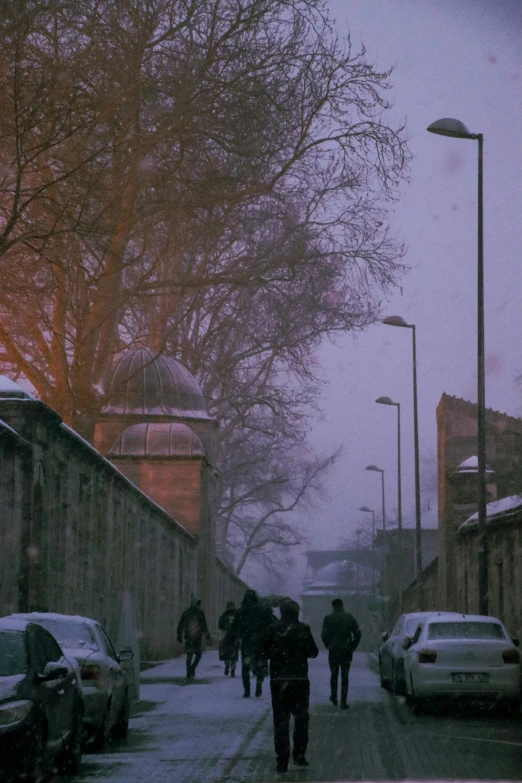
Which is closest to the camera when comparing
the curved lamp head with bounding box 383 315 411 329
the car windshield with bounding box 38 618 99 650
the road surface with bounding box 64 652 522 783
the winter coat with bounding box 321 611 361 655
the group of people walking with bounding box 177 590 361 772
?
the road surface with bounding box 64 652 522 783

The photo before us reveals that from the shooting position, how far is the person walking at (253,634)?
21672 millimetres

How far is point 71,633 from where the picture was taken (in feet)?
45.8

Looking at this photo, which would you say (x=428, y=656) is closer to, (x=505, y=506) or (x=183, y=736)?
(x=183, y=736)

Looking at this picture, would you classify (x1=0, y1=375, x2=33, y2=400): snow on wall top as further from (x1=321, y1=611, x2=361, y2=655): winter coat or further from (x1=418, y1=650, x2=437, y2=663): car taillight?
(x1=418, y1=650, x2=437, y2=663): car taillight

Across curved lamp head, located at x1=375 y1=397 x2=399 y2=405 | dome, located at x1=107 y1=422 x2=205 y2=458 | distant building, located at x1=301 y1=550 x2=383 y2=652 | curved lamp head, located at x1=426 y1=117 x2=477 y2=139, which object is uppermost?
curved lamp head, located at x1=426 y1=117 x2=477 y2=139

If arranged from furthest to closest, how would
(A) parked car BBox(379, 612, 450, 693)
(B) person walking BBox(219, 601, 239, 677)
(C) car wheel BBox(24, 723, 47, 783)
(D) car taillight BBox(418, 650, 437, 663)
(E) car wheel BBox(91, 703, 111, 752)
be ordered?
(B) person walking BBox(219, 601, 239, 677), (A) parked car BBox(379, 612, 450, 693), (D) car taillight BBox(418, 650, 437, 663), (E) car wheel BBox(91, 703, 111, 752), (C) car wheel BBox(24, 723, 47, 783)

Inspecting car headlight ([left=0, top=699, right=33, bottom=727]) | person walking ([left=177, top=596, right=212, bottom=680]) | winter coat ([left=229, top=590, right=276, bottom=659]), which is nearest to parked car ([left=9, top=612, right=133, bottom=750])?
car headlight ([left=0, top=699, right=33, bottom=727])

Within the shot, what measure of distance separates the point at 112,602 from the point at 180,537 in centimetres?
1565

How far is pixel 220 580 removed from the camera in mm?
58719

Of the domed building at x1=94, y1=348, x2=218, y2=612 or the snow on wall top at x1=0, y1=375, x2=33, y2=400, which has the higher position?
the domed building at x1=94, y1=348, x2=218, y2=612

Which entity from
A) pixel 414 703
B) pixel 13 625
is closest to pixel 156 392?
pixel 414 703

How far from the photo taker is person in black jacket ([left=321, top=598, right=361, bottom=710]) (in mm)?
19922

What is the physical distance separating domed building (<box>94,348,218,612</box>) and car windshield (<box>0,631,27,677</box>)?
3336cm

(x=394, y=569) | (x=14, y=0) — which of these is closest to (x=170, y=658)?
(x=14, y=0)
